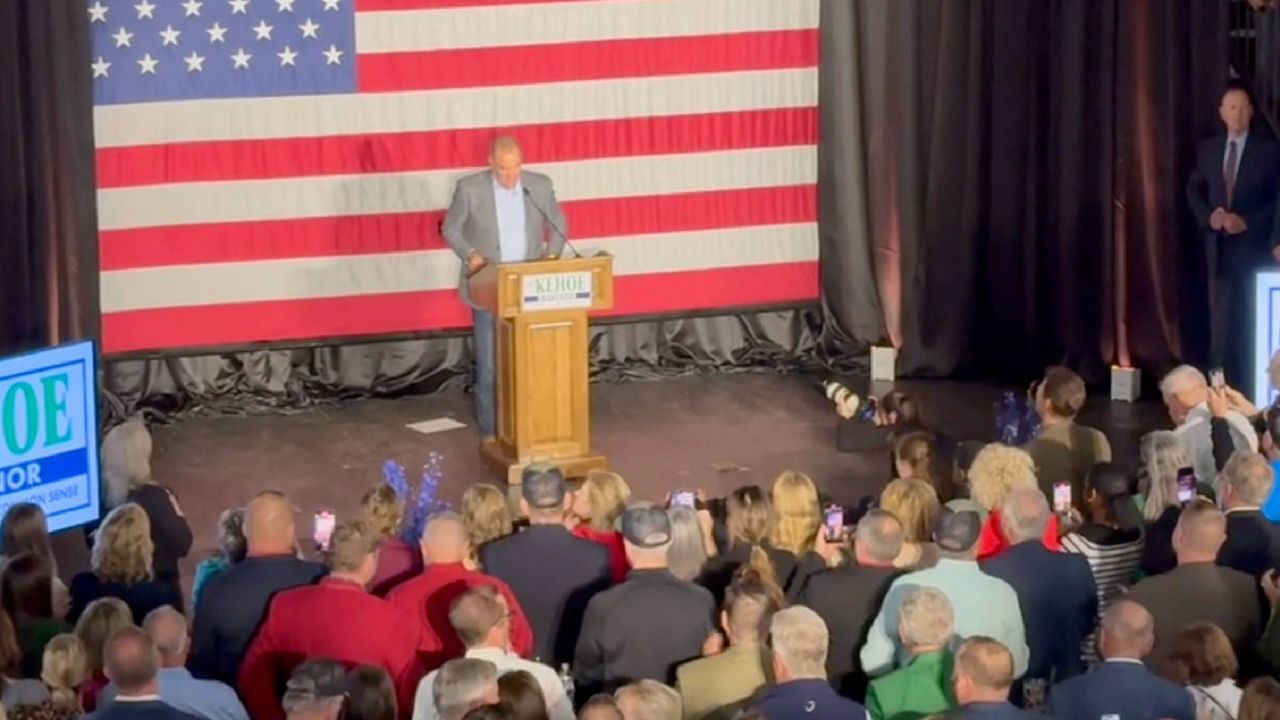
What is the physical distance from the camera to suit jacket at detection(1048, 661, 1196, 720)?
5.83 m

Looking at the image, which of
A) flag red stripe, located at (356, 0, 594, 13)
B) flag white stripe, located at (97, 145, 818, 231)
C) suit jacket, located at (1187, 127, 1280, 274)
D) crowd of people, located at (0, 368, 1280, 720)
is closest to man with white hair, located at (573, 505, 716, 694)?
crowd of people, located at (0, 368, 1280, 720)

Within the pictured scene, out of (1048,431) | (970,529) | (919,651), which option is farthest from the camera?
(1048,431)

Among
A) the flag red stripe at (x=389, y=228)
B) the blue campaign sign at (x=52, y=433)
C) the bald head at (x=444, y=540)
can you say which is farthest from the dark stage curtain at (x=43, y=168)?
the bald head at (x=444, y=540)

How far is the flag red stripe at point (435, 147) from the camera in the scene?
1164 cm

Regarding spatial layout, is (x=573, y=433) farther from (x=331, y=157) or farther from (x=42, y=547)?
(x=42, y=547)

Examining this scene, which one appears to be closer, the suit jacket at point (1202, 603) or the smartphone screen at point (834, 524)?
the suit jacket at point (1202, 603)

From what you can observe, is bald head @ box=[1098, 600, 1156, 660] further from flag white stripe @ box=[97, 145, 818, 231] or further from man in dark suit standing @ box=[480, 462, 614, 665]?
flag white stripe @ box=[97, 145, 818, 231]

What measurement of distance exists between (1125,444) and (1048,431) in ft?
8.77

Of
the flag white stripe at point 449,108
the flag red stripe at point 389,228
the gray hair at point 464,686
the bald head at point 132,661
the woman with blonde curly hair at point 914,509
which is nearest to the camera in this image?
the gray hair at point 464,686

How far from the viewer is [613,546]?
23.6 feet

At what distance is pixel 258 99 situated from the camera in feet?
38.5

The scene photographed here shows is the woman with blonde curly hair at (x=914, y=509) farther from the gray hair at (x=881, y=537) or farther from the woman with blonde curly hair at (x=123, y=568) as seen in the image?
the woman with blonde curly hair at (x=123, y=568)

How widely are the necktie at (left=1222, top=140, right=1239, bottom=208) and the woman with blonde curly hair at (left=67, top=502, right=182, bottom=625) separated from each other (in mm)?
6039

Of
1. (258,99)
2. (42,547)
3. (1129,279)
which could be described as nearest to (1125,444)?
(1129,279)
